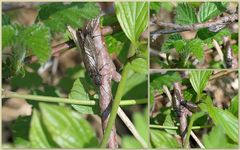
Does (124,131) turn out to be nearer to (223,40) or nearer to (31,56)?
(223,40)

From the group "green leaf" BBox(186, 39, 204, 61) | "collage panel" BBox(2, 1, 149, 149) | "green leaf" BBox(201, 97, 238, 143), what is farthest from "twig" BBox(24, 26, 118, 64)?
"green leaf" BBox(201, 97, 238, 143)

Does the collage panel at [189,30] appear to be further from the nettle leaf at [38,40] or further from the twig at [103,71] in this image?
the nettle leaf at [38,40]

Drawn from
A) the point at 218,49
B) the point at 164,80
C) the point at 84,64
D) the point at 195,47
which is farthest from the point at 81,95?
the point at 218,49

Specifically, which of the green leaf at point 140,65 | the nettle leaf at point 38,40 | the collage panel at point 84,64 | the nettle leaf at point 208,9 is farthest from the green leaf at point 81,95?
the nettle leaf at point 208,9

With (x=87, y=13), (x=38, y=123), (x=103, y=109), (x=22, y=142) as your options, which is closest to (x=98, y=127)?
(x=22, y=142)

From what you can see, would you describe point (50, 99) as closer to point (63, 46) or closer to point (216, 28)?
point (63, 46)

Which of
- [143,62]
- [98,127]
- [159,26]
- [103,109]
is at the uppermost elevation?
[159,26]
